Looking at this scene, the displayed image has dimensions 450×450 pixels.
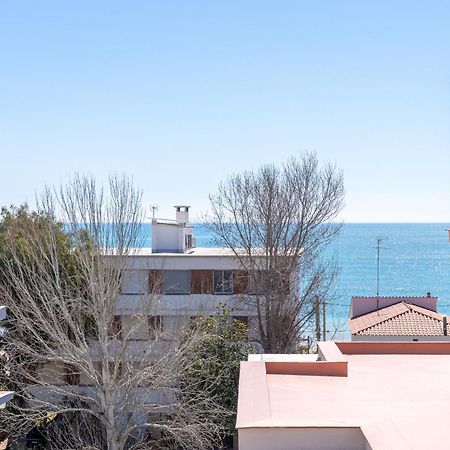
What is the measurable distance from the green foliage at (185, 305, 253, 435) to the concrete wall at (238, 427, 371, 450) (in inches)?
548

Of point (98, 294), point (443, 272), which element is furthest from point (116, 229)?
point (443, 272)

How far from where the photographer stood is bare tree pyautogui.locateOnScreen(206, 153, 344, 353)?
85.9 ft

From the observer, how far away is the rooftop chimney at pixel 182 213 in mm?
35438

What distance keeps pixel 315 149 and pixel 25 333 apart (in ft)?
39.2

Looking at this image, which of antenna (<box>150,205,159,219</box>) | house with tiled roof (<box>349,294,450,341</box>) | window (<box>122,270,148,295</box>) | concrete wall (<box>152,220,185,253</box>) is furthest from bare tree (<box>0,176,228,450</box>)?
antenna (<box>150,205,159,219</box>)

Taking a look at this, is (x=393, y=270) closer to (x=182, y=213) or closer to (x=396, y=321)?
(x=182, y=213)

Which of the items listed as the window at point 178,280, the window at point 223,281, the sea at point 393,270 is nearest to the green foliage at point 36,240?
the window at point 178,280

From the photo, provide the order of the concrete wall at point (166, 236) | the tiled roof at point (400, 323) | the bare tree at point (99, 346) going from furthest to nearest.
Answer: the concrete wall at point (166, 236) < the tiled roof at point (400, 323) < the bare tree at point (99, 346)

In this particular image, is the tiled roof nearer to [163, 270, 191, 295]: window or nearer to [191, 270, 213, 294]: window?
[191, 270, 213, 294]: window

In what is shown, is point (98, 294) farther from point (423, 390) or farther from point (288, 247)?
point (423, 390)

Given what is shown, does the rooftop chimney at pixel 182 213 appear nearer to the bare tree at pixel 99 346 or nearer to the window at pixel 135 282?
the window at pixel 135 282

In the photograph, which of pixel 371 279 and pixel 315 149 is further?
pixel 371 279

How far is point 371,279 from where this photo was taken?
102m

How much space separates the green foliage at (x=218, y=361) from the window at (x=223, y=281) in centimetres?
551
